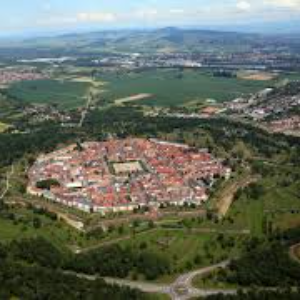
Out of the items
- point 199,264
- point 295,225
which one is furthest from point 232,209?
point 199,264

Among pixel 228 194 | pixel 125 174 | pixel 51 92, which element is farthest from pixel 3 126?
pixel 228 194

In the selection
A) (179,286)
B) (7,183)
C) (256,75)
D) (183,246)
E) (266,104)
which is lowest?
(179,286)

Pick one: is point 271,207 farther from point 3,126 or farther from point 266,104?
point 266,104

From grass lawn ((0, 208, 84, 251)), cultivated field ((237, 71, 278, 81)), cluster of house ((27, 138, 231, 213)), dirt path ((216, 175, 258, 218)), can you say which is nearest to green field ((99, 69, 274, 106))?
cultivated field ((237, 71, 278, 81))

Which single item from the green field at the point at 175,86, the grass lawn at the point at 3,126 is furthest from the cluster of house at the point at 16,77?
the grass lawn at the point at 3,126

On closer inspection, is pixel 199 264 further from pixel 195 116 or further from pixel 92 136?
pixel 195 116

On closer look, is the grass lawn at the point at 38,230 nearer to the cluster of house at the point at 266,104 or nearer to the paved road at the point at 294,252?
the paved road at the point at 294,252
